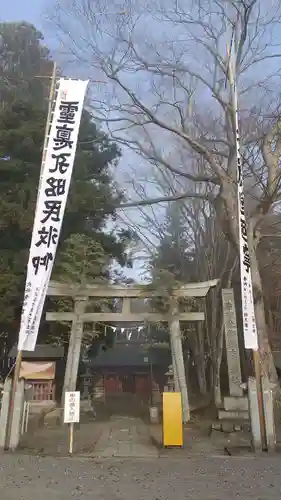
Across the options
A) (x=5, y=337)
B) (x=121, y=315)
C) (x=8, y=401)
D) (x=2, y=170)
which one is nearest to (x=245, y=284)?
(x=8, y=401)

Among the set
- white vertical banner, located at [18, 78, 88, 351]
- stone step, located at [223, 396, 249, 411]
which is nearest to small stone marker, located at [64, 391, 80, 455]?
white vertical banner, located at [18, 78, 88, 351]

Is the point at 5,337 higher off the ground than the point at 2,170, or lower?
lower

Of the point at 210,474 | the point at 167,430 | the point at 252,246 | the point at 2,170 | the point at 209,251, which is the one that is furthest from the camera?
the point at 209,251

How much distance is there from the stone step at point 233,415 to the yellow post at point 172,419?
11.6 ft

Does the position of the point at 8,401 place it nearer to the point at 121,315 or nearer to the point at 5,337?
the point at 121,315

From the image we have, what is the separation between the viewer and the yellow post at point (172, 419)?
898cm

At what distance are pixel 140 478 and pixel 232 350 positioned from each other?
8317mm

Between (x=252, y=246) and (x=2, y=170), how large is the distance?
926cm

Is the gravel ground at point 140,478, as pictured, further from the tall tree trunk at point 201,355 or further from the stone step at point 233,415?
the tall tree trunk at point 201,355

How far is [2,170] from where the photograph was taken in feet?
54.0

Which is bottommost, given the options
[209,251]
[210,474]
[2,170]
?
[210,474]

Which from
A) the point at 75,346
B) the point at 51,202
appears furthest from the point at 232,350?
the point at 51,202

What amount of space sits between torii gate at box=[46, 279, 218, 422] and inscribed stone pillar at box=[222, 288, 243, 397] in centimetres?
96

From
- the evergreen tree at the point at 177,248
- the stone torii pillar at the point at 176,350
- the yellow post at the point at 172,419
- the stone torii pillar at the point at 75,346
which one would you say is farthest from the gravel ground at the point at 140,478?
the evergreen tree at the point at 177,248
